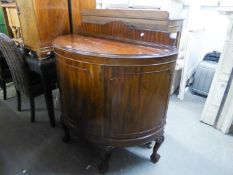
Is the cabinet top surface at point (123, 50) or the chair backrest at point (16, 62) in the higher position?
the cabinet top surface at point (123, 50)

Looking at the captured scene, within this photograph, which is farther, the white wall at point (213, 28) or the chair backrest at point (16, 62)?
the white wall at point (213, 28)

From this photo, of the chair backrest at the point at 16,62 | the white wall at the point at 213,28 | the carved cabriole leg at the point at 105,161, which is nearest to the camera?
the carved cabriole leg at the point at 105,161

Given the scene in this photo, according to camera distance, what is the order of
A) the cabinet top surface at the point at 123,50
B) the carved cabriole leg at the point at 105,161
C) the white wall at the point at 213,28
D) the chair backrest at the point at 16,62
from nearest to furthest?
1. the cabinet top surface at the point at 123,50
2. the carved cabriole leg at the point at 105,161
3. the chair backrest at the point at 16,62
4. the white wall at the point at 213,28

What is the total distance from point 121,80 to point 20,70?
3.95 ft

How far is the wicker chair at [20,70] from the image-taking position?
166 centimetres

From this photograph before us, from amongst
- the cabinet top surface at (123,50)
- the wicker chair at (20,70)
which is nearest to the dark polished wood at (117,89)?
the cabinet top surface at (123,50)

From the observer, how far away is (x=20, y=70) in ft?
5.76

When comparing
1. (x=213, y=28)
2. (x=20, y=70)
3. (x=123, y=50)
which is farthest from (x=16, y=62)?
Result: (x=213, y=28)

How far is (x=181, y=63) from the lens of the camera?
7.82 ft

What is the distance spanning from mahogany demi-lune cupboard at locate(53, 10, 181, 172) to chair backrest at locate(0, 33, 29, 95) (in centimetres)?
60

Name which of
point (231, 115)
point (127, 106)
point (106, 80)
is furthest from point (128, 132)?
point (231, 115)

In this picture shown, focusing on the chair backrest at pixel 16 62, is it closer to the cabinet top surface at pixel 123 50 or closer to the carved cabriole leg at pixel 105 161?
the cabinet top surface at pixel 123 50

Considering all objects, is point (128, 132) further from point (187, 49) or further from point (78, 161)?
point (187, 49)

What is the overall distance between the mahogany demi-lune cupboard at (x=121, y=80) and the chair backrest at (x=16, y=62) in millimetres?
603
